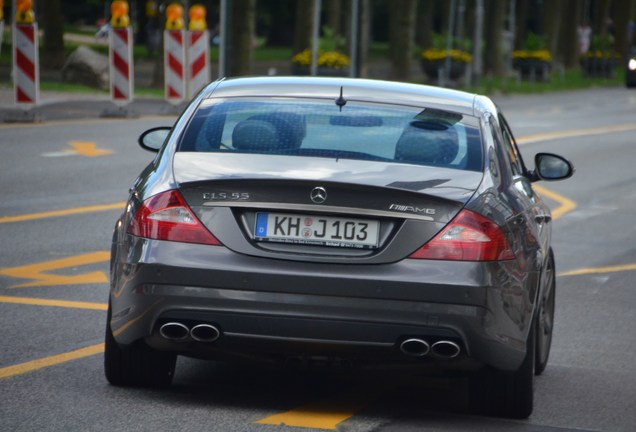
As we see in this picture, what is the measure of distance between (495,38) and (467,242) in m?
55.2

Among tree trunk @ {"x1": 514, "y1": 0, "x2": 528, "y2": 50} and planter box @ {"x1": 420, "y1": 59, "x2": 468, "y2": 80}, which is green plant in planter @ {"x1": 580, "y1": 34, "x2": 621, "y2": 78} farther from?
planter box @ {"x1": 420, "y1": 59, "x2": 468, "y2": 80}

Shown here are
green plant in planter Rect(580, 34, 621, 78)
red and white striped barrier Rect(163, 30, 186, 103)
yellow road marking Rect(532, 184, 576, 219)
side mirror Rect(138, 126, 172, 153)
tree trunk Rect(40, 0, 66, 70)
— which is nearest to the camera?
side mirror Rect(138, 126, 172, 153)

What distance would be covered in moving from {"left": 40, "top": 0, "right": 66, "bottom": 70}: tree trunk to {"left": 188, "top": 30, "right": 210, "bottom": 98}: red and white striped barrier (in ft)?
64.9

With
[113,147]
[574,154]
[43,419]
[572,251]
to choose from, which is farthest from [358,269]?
[574,154]

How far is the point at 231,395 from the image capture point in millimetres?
6621

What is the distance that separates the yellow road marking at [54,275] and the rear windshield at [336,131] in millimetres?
3422

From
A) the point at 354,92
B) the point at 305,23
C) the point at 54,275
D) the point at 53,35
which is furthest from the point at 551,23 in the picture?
the point at 354,92

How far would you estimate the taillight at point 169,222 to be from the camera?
19.7 ft

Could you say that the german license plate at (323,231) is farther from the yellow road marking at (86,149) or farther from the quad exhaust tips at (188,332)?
the yellow road marking at (86,149)

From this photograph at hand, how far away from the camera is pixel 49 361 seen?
727 cm

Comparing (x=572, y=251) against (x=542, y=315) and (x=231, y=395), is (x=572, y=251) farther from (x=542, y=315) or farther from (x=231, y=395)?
(x=231, y=395)

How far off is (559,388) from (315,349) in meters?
1.72

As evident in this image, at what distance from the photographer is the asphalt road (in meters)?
6.20

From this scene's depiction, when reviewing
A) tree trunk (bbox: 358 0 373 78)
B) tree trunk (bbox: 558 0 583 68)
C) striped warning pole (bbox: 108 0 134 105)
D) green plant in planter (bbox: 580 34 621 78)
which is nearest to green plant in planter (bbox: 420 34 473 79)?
tree trunk (bbox: 358 0 373 78)
